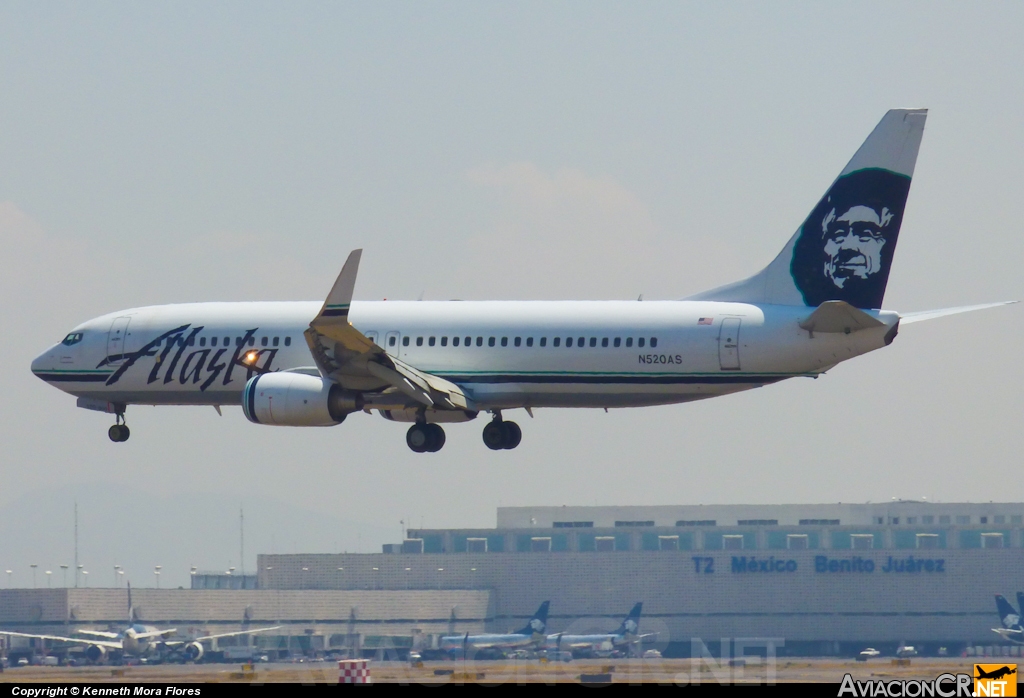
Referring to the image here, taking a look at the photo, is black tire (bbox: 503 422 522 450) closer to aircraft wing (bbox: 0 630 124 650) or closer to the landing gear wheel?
the landing gear wheel

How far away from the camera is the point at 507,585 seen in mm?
98375

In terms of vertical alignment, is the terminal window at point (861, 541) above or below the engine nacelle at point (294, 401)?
below

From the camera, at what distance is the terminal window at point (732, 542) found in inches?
4181

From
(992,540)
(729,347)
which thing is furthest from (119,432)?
(992,540)

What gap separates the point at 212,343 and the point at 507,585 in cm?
4803

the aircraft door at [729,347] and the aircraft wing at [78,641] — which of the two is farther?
the aircraft wing at [78,641]

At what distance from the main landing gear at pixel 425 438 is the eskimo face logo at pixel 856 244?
12236 millimetres

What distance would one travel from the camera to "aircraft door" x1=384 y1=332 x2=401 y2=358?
168ft

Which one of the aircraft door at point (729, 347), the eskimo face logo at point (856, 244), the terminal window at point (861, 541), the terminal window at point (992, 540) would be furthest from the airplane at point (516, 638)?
the eskimo face logo at point (856, 244)

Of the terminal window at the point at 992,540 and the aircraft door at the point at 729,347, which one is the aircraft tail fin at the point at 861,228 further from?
the terminal window at the point at 992,540

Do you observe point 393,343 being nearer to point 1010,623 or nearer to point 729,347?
point 729,347

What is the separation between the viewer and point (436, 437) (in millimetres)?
52125

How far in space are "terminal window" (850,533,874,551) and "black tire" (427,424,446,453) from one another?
58.3 meters

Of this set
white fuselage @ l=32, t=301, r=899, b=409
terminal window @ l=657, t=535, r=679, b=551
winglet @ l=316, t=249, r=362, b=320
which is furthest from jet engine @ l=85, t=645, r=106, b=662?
terminal window @ l=657, t=535, r=679, b=551
